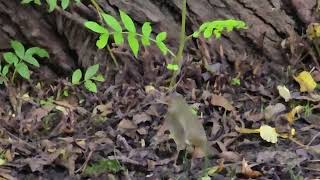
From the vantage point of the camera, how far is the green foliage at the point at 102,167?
8.84ft

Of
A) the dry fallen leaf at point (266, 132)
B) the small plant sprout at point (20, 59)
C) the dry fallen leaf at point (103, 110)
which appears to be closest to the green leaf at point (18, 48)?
the small plant sprout at point (20, 59)

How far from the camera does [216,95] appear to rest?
310cm

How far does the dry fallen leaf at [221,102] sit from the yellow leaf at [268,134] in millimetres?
203

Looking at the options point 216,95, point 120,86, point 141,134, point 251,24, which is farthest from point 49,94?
point 251,24

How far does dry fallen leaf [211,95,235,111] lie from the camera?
304cm

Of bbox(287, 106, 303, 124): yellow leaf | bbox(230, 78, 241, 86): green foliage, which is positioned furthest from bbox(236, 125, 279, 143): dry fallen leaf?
bbox(230, 78, 241, 86): green foliage

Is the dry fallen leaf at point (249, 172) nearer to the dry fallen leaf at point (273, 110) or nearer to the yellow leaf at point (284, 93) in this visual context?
the dry fallen leaf at point (273, 110)

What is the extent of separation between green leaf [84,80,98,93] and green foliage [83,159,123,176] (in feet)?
1.69

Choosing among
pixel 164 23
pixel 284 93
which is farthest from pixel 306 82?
pixel 164 23

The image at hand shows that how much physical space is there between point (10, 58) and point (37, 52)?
13cm

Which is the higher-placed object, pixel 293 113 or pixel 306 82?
pixel 306 82

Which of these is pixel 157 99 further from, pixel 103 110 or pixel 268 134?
pixel 268 134

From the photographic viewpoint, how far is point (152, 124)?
296 cm

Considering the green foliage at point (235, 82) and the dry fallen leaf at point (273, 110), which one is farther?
the green foliage at point (235, 82)
